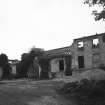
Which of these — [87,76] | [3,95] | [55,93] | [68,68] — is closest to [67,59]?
[68,68]

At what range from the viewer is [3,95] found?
50.3 feet

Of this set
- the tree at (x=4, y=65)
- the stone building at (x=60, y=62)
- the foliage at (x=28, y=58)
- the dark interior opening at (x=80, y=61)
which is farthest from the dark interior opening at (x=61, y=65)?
the tree at (x=4, y=65)

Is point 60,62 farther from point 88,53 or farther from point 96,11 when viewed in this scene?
point 96,11

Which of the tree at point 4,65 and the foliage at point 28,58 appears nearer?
the foliage at point 28,58

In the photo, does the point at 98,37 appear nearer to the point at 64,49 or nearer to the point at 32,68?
the point at 64,49

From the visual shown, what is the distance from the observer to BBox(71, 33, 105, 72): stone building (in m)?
33.7

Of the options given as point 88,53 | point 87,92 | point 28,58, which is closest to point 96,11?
point 87,92

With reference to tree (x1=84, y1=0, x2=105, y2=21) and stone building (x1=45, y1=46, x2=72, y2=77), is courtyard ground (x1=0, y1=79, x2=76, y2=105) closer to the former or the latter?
tree (x1=84, y1=0, x2=105, y2=21)

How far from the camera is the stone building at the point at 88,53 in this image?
111ft

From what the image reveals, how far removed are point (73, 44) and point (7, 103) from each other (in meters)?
24.7

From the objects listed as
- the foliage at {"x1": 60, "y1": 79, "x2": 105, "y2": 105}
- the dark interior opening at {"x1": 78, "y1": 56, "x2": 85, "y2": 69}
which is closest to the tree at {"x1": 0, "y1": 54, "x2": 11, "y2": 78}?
the dark interior opening at {"x1": 78, "y1": 56, "x2": 85, "y2": 69}

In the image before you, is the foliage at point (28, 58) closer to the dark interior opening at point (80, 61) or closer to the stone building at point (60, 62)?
the stone building at point (60, 62)

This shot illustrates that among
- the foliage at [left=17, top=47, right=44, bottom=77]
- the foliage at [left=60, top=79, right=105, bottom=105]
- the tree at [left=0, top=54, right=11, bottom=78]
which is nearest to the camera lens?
the foliage at [left=60, top=79, right=105, bottom=105]

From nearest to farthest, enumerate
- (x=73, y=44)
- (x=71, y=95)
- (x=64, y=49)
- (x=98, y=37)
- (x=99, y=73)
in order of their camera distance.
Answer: (x=71, y=95) → (x=99, y=73) → (x=98, y=37) → (x=73, y=44) → (x=64, y=49)
